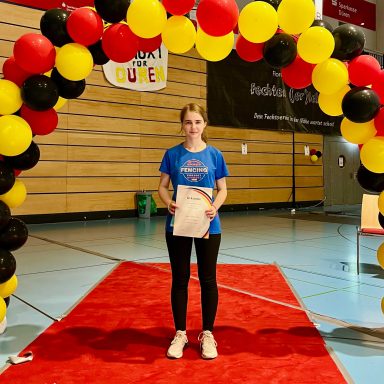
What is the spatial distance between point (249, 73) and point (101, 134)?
15.0ft

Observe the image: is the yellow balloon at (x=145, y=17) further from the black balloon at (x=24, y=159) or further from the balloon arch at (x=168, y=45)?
the black balloon at (x=24, y=159)

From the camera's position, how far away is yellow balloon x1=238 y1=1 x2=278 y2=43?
247 cm

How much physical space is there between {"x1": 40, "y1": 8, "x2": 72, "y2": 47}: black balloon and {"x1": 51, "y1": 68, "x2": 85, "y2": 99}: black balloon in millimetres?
180

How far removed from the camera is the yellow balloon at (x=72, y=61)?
246cm

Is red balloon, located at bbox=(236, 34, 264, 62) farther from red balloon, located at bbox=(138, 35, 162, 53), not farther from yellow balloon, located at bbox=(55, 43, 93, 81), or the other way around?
yellow balloon, located at bbox=(55, 43, 93, 81)

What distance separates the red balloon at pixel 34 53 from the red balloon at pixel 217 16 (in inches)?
35.1

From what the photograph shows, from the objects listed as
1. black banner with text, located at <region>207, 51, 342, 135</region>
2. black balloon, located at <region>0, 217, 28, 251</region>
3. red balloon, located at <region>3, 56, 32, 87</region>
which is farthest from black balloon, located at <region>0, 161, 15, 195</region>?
black banner with text, located at <region>207, 51, 342, 135</region>

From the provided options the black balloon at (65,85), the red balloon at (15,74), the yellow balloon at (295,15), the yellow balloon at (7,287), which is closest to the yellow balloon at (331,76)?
the yellow balloon at (295,15)

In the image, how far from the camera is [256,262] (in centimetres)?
489

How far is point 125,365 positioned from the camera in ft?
7.37

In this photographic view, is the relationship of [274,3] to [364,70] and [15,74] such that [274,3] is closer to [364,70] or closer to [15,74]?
[364,70]

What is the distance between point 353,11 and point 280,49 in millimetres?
12038

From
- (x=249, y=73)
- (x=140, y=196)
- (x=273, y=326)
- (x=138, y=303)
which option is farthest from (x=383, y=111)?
(x=249, y=73)

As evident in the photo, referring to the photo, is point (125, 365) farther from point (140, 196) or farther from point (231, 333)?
point (140, 196)
